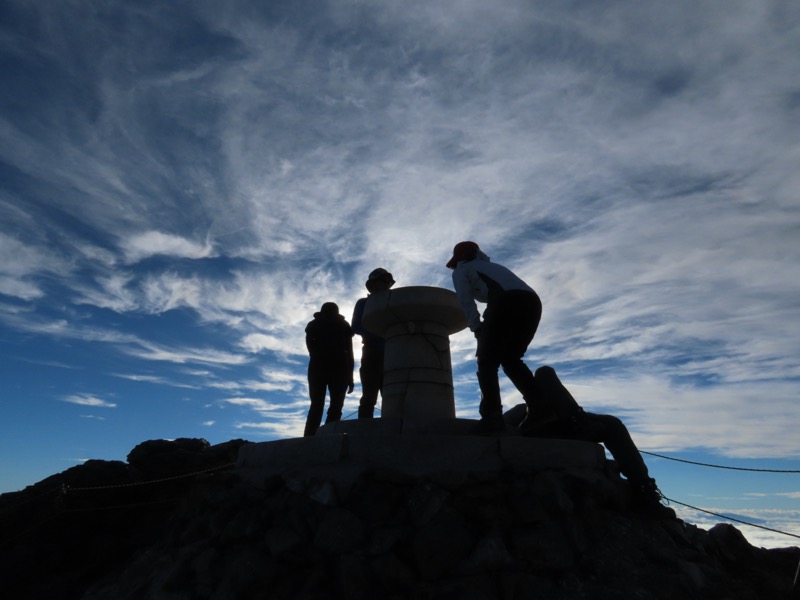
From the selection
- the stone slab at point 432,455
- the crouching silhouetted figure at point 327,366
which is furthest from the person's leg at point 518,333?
the crouching silhouetted figure at point 327,366

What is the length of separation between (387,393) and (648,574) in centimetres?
275

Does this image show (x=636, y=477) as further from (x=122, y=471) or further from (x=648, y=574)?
(x=122, y=471)

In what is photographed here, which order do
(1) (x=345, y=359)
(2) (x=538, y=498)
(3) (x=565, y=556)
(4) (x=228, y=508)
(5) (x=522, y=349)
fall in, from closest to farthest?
1. (3) (x=565, y=556)
2. (2) (x=538, y=498)
3. (4) (x=228, y=508)
4. (5) (x=522, y=349)
5. (1) (x=345, y=359)

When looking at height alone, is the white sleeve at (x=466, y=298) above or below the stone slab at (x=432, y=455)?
above

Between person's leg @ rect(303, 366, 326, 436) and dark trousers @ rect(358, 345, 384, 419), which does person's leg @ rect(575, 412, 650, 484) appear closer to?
dark trousers @ rect(358, 345, 384, 419)

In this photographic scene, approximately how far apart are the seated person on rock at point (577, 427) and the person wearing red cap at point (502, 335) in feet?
0.39

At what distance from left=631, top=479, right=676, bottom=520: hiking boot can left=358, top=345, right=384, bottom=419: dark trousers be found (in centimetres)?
336

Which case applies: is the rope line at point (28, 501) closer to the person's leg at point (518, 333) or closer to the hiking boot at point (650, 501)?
the person's leg at point (518, 333)

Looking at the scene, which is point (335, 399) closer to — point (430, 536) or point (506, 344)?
point (506, 344)

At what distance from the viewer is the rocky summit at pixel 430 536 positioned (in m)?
3.03

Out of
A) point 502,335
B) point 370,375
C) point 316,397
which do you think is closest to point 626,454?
point 502,335

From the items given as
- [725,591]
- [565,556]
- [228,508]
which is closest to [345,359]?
[228,508]

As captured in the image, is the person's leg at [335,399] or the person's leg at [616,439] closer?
the person's leg at [616,439]

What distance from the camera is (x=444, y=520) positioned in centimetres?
322
